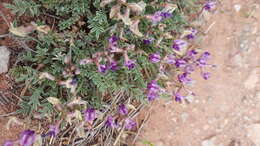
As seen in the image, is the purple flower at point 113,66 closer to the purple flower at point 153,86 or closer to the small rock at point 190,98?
the purple flower at point 153,86

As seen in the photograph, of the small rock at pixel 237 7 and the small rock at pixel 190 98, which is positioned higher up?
the small rock at pixel 237 7

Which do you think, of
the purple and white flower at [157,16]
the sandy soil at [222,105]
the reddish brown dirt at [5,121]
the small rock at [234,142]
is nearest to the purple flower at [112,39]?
the purple and white flower at [157,16]

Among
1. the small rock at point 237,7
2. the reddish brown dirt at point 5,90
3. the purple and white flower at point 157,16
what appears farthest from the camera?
the small rock at point 237,7

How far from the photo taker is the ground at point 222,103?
245cm

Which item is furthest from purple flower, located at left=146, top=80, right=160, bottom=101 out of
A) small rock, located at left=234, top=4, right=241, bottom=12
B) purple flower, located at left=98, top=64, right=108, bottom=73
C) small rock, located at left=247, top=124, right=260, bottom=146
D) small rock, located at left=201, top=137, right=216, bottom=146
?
small rock, located at left=234, top=4, right=241, bottom=12

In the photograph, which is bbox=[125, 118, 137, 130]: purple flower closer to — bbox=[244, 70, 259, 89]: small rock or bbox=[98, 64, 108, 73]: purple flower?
bbox=[98, 64, 108, 73]: purple flower

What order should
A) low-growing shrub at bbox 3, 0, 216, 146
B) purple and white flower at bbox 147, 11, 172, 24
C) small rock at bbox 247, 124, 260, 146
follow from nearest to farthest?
purple and white flower at bbox 147, 11, 172, 24 < low-growing shrub at bbox 3, 0, 216, 146 < small rock at bbox 247, 124, 260, 146

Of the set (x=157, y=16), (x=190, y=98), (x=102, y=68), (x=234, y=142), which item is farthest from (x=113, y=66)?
(x=234, y=142)

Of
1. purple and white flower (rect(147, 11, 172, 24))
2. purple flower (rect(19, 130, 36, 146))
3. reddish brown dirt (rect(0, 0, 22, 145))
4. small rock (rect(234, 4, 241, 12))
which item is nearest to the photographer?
purple flower (rect(19, 130, 36, 146))

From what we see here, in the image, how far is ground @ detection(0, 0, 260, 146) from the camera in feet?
8.04

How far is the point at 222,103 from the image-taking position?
248cm

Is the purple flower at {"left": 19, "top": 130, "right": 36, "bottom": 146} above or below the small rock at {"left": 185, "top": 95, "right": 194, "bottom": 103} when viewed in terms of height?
above

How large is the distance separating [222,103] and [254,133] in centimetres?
33

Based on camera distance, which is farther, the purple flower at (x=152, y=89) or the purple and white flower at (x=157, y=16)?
the purple flower at (x=152, y=89)
